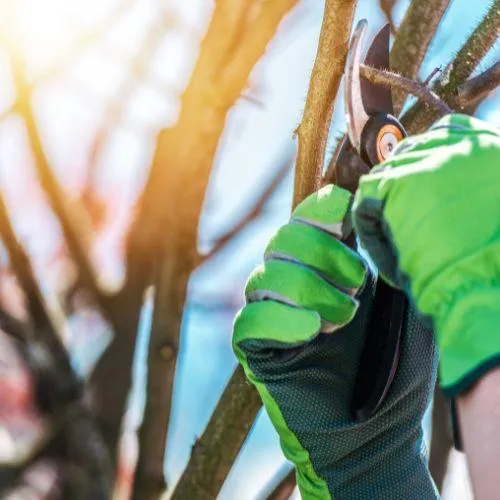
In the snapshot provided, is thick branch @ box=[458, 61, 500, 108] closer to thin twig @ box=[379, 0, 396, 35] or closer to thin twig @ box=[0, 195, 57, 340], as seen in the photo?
thin twig @ box=[379, 0, 396, 35]

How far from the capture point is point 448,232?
85 cm

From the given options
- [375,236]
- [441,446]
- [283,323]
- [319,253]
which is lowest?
[441,446]

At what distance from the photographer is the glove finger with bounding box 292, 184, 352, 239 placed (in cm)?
108

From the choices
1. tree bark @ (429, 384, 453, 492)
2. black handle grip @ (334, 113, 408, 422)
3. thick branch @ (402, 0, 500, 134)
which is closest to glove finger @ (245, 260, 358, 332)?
black handle grip @ (334, 113, 408, 422)

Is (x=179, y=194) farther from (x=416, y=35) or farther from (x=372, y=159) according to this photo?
(x=372, y=159)

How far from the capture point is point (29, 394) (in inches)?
83.1

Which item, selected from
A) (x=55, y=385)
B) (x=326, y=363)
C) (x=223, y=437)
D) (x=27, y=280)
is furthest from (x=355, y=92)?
(x=55, y=385)

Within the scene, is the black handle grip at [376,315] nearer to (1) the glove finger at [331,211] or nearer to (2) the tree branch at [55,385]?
(1) the glove finger at [331,211]

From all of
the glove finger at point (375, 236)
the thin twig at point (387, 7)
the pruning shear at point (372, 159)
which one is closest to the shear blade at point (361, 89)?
the pruning shear at point (372, 159)

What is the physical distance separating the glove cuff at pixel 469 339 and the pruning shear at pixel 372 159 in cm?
38

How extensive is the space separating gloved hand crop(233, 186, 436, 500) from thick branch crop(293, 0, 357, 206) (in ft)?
0.56

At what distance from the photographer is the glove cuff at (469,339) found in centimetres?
76

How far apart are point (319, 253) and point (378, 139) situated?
22 centimetres

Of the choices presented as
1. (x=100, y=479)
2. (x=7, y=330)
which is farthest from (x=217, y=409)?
(x=7, y=330)
